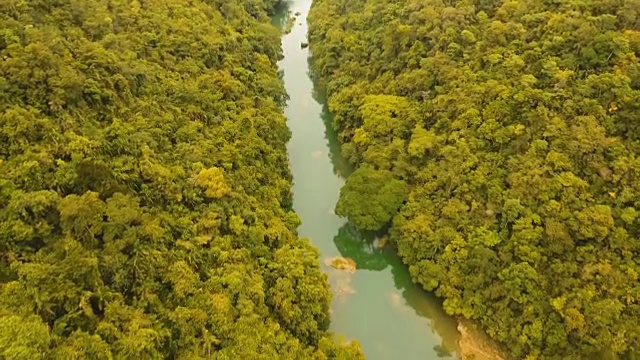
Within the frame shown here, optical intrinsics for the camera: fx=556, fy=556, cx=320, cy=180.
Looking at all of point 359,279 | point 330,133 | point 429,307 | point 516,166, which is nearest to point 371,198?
point 359,279

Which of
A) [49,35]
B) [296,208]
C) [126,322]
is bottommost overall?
[296,208]

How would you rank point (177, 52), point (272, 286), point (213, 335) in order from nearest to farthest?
point (213, 335), point (272, 286), point (177, 52)

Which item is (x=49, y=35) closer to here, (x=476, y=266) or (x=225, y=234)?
(x=225, y=234)

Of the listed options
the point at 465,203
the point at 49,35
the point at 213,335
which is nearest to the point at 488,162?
the point at 465,203

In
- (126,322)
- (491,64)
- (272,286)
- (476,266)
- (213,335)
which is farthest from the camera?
(491,64)

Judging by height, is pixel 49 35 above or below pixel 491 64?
below

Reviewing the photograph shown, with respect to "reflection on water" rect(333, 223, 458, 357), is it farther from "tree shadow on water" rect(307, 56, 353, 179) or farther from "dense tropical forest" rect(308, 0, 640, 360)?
"tree shadow on water" rect(307, 56, 353, 179)
